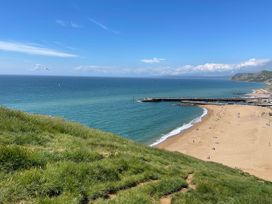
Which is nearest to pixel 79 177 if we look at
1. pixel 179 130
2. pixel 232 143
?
pixel 232 143

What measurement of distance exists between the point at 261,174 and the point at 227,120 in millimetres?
40930

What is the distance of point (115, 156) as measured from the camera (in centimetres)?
1071

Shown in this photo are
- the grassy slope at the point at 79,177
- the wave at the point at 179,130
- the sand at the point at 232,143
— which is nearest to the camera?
the grassy slope at the point at 79,177

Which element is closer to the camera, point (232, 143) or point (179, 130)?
point (232, 143)

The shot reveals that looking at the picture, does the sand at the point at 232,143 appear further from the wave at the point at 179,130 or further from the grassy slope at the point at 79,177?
the grassy slope at the point at 79,177

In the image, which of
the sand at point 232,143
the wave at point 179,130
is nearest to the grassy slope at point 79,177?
the sand at point 232,143

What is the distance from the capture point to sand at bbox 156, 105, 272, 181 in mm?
38781

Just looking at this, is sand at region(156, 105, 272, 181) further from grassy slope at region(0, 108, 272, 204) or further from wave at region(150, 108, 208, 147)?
grassy slope at region(0, 108, 272, 204)

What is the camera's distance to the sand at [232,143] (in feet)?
127

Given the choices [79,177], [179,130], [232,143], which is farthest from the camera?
[179,130]

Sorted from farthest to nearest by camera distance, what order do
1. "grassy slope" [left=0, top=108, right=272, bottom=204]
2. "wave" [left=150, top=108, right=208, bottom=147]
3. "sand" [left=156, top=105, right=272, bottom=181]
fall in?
"wave" [left=150, top=108, right=208, bottom=147] < "sand" [left=156, top=105, right=272, bottom=181] < "grassy slope" [left=0, top=108, right=272, bottom=204]

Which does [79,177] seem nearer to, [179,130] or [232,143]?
[232,143]

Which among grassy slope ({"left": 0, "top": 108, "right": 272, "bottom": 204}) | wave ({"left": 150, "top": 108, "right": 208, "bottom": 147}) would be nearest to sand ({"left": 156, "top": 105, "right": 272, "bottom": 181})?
wave ({"left": 150, "top": 108, "right": 208, "bottom": 147})

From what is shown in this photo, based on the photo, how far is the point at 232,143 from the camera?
163 ft
